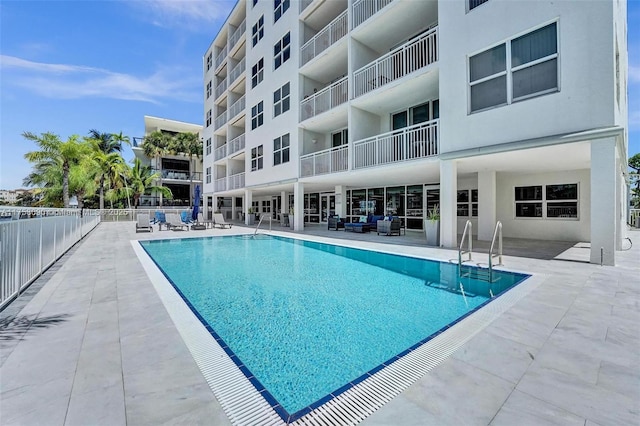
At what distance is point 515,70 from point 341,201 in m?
11.4

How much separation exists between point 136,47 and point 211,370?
2238 centimetres

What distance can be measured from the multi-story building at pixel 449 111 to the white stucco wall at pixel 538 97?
31 mm

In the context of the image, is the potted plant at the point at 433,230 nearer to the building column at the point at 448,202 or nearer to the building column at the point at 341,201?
the building column at the point at 448,202

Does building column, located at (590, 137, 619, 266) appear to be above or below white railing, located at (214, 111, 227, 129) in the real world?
below

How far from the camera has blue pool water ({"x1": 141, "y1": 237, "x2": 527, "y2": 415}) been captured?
3061 millimetres

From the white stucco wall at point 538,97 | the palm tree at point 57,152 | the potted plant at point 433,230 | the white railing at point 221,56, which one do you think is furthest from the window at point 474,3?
the palm tree at point 57,152

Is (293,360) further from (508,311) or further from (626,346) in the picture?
(626,346)

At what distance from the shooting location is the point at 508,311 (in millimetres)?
4098

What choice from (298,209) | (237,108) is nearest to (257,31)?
(237,108)

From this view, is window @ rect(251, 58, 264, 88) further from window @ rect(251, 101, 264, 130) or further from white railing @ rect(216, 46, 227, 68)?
white railing @ rect(216, 46, 227, 68)

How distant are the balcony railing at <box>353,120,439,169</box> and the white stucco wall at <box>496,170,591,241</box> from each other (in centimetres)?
547

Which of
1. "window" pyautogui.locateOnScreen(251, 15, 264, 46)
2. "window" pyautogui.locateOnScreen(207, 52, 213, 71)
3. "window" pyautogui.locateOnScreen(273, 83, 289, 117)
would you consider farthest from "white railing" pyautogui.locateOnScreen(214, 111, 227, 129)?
"window" pyautogui.locateOnScreen(273, 83, 289, 117)

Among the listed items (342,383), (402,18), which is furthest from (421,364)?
(402,18)

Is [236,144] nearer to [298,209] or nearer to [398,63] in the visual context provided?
[298,209]
